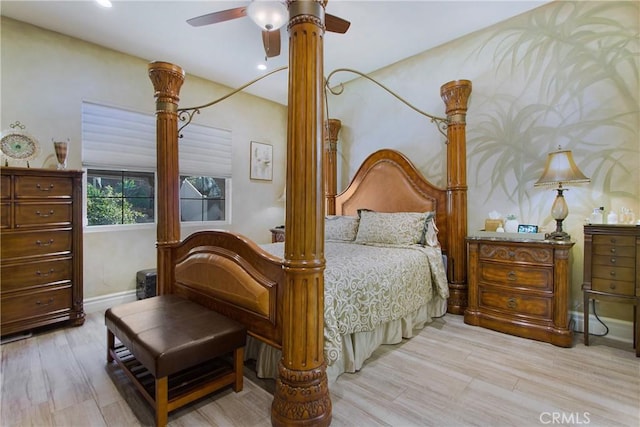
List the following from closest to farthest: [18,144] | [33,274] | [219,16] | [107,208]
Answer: [219,16] → [33,274] → [18,144] → [107,208]

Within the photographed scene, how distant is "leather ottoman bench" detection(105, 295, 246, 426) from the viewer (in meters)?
1.58

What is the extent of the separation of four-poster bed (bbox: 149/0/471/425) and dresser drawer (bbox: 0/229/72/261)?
1.11m

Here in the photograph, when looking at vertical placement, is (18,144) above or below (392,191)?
above

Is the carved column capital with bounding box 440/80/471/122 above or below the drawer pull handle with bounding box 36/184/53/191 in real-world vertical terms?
above

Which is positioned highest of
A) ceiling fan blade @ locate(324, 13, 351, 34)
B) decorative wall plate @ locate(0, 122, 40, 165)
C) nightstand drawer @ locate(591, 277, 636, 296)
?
ceiling fan blade @ locate(324, 13, 351, 34)

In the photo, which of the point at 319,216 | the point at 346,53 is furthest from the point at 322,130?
the point at 346,53

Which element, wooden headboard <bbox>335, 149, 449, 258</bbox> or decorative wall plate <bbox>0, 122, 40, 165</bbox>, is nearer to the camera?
decorative wall plate <bbox>0, 122, 40, 165</bbox>

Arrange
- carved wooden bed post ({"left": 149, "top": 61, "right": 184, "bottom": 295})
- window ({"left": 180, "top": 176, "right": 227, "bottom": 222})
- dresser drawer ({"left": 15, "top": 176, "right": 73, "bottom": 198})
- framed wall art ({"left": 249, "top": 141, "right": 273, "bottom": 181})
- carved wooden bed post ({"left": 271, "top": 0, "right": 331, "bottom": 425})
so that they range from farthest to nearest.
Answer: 1. framed wall art ({"left": 249, "top": 141, "right": 273, "bottom": 181})
2. window ({"left": 180, "top": 176, "right": 227, "bottom": 222})
3. dresser drawer ({"left": 15, "top": 176, "right": 73, "bottom": 198})
4. carved wooden bed post ({"left": 149, "top": 61, "right": 184, "bottom": 295})
5. carved wooden bed post ({"left": 271, "top": 0, "right": 331, "bottom": 425})

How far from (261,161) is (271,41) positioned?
269 centimetres

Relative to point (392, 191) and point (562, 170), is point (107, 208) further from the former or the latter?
point (562, 170)

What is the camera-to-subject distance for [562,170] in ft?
8.43

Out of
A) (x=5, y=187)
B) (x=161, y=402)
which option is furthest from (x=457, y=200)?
Answer: (x=5, y=187)

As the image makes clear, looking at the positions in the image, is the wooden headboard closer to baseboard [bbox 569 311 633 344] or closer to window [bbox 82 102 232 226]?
Result: baseboard [bbox 569 311 633 344]

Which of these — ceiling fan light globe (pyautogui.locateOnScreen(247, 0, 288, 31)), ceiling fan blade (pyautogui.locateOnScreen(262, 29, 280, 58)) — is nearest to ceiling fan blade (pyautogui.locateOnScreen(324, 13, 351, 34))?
ceiling fan light globe (pyautogui.locateOnScreen(247, 0, 288, 31))
